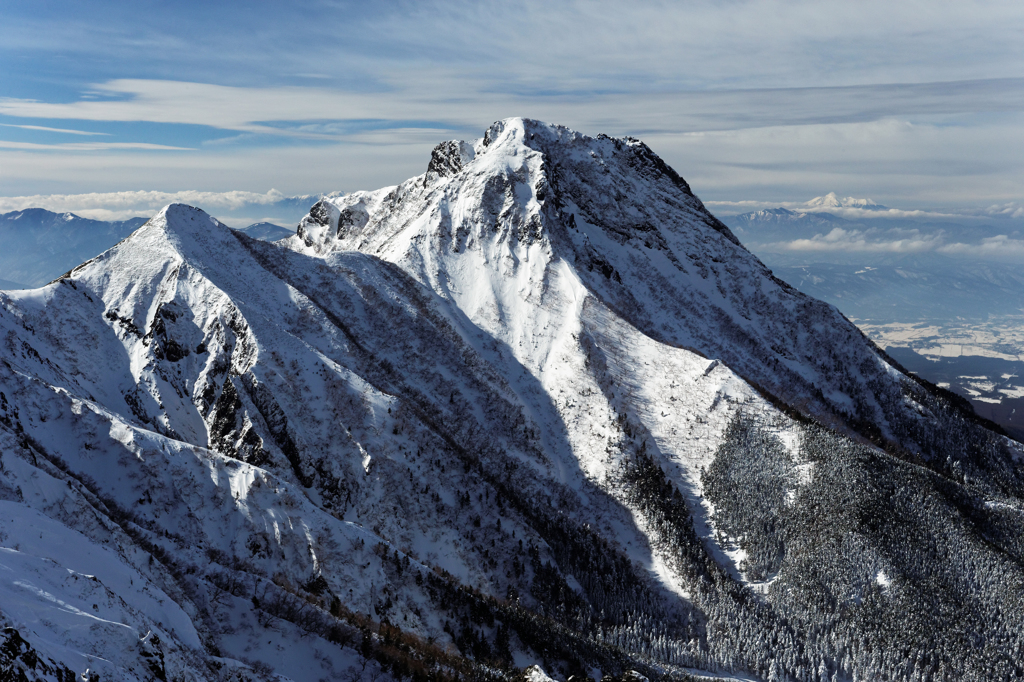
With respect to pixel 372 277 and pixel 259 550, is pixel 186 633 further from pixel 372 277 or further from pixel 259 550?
pixel 372 277

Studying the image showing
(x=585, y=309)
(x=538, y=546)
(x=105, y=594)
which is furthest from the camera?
(x=585, y=309)

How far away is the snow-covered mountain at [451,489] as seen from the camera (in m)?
76.0

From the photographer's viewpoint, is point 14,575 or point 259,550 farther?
point 259,550

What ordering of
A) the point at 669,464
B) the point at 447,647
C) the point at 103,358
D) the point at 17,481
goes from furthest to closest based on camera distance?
the point at 669,464 < the point at 103,358 < the point at 447,647 < the point at 17,481

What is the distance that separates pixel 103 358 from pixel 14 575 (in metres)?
99.1

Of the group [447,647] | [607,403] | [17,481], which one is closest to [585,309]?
[607,403]

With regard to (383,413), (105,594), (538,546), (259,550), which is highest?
(105,594)

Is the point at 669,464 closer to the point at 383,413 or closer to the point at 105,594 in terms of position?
the point at 383,413

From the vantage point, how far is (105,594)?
5394 centimetres

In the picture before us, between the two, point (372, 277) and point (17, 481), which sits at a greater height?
point (372, 277)

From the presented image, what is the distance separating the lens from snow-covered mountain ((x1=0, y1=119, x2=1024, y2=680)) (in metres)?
76.0

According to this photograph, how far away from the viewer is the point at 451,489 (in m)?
130

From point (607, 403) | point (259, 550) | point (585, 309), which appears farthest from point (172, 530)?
point (585, 309)

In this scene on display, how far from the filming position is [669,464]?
150 metres
